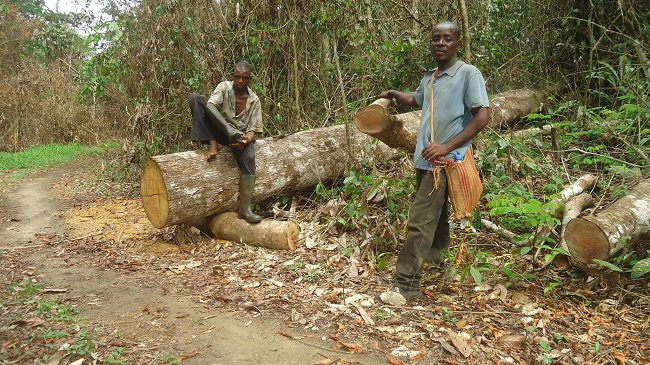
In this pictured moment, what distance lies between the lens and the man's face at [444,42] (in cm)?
332

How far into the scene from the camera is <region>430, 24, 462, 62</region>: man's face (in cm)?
332

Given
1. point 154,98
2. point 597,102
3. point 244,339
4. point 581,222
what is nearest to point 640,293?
point 581,222

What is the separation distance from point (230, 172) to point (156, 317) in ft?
7.20

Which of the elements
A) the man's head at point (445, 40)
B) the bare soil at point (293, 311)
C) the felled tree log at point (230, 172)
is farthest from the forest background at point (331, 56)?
the man's head at point (445, 40)

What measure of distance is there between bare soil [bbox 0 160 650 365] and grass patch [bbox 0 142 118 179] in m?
7.31

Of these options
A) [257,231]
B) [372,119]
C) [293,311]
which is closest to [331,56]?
[257,231]

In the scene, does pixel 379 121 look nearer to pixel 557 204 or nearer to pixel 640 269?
pixel 557 204

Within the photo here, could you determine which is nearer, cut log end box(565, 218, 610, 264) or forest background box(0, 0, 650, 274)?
cut log end box(565, 218, 610, 264)

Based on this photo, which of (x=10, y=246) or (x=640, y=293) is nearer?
(x=640, y=293)

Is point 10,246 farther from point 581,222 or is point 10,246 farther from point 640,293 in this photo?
point 640,293

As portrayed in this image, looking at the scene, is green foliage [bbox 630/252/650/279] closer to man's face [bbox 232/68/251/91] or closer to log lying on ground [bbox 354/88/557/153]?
log lying on ground [bbox 354/88/557/153]

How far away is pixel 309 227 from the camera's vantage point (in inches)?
214

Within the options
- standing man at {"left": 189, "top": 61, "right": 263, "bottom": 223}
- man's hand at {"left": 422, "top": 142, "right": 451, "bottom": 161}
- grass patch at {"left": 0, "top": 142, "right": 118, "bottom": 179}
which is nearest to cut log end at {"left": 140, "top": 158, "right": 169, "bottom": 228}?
standing man at {"left": 189, "top": 61, "right": 263, "bottom": 223}

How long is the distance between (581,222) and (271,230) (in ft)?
9.77
